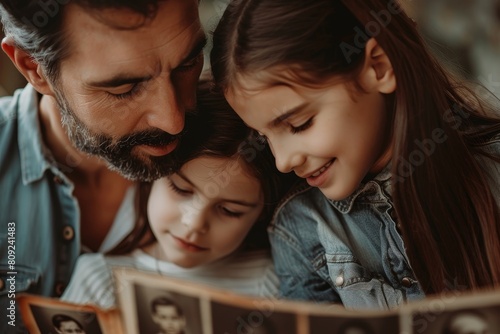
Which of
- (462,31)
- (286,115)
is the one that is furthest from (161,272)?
(462,31)

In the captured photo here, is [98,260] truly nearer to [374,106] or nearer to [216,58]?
[216,58]

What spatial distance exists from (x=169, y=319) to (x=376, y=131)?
375mm

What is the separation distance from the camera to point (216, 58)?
0.84 m

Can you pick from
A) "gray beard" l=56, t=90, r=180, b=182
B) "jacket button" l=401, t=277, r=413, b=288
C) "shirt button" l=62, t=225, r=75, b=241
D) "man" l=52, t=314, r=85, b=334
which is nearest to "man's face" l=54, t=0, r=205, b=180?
"gray beard" l=56, t=90, r=180, b=182

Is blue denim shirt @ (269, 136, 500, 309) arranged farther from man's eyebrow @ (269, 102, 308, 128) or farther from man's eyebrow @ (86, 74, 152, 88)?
man's eyebrow @ (86, 74, 152, 88)

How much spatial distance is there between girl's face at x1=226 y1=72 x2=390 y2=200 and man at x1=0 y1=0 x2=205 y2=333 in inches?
3.9

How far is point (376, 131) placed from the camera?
0.82m

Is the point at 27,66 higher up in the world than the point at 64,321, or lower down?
higher up

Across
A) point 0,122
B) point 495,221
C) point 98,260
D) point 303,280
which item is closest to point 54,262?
point 98,260

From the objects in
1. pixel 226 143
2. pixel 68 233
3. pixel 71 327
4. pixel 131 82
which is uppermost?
pixel 131 82

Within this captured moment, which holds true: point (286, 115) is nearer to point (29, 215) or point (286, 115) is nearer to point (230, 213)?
point (230, 213)

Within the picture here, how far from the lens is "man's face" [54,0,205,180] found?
0.82 meters

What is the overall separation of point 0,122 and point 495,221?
2.33ft

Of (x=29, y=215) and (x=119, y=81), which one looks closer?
(x=119, y=81)
